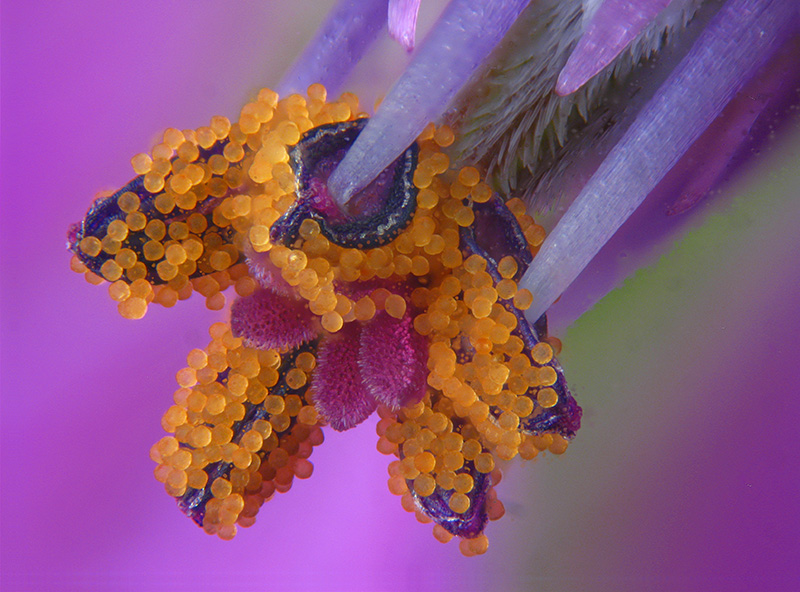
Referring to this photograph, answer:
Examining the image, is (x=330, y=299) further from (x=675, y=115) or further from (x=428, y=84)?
(x=675, y=115)

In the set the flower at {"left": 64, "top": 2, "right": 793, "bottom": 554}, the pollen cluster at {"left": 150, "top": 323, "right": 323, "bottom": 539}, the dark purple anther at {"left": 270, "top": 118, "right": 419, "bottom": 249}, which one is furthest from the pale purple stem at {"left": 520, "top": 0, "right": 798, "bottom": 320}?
the pollen cluster at {"left": 150, "top": 323, "right": 323, "bottom": 539}

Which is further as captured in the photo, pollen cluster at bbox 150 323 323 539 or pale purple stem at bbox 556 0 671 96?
pollen cluster at bbox 150 323 323 539

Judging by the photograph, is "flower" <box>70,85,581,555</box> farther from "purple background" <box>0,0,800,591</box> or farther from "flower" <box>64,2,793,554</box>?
"purple background" <box>0,0,800,591</box>

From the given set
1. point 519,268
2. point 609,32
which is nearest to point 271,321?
point 519,268

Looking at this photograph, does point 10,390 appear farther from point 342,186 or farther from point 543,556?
point 543,556

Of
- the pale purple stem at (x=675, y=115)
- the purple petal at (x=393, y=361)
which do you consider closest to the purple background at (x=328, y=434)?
the pale purple stem at (x=675, y=115)
